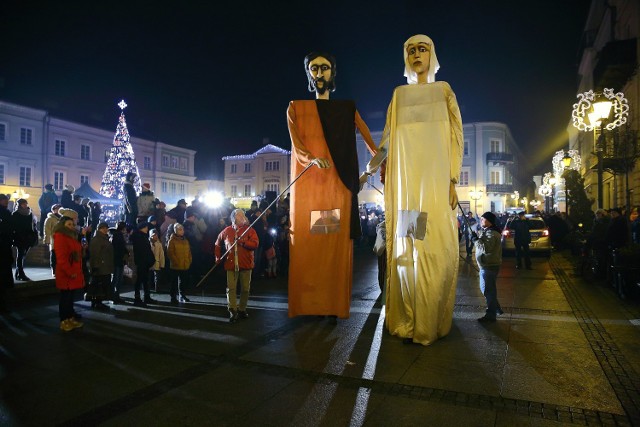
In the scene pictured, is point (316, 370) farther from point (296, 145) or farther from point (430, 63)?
point (430, 63)

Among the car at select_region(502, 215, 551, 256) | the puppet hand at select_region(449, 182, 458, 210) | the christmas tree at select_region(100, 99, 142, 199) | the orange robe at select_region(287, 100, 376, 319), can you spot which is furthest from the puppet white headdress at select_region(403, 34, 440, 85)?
the christmas tree at select_region(100, 99, 142, 199)

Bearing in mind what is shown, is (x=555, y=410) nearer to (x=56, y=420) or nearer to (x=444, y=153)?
(x=444, y=153)

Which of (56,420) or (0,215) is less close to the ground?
(0,215)

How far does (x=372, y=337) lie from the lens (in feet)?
18.7

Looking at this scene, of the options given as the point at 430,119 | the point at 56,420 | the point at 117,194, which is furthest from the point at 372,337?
the point at 117,194

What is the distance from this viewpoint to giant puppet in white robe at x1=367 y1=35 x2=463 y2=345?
518cm

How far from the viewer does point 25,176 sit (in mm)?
40156

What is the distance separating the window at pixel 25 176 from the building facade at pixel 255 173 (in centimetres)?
2423

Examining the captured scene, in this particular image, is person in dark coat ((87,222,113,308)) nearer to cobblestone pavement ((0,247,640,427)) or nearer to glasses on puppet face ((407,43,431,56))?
cobblestone pavement ((0,247,640,427))

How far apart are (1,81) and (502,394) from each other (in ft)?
159

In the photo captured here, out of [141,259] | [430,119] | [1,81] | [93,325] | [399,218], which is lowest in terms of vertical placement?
[93,325]

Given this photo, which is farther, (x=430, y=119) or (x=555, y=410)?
(x=430, y=119)

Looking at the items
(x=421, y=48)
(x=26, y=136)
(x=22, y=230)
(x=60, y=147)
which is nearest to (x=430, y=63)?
(x=421, y=48)

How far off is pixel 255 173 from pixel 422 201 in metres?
58.9
